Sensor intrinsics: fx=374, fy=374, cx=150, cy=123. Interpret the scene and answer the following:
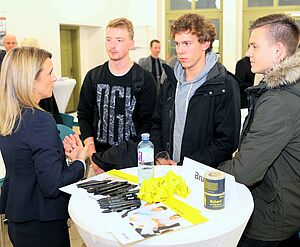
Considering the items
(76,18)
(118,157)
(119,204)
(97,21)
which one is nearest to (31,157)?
(119,204)

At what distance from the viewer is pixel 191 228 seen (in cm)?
126

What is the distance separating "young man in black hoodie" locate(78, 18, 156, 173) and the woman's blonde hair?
2.60 ft

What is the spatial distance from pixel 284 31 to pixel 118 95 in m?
1.11

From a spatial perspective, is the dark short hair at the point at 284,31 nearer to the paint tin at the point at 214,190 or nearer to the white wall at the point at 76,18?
the paint tin at the point at 214,190

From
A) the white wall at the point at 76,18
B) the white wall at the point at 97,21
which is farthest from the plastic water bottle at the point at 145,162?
the white wall at the point at 97,21

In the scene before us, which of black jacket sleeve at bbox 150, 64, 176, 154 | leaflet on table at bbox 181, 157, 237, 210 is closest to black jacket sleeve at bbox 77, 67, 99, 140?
black jacket sleeve at bbox 150, 64, 176, 154

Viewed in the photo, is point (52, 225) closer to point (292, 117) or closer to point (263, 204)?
point (263, 204)

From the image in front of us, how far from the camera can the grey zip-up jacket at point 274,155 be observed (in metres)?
1.50

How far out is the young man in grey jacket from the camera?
4.93 feet

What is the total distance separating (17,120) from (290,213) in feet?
4.01

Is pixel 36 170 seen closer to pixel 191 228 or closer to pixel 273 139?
pixel 191 228

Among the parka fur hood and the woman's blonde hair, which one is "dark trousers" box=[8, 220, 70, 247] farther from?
the parka fur hood

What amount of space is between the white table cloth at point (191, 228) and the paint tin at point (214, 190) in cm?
3

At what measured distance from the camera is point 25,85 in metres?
1.61
